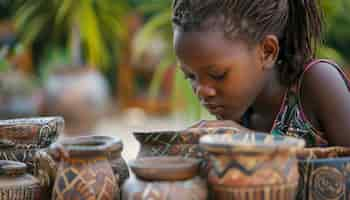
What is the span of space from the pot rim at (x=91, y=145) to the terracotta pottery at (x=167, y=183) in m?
0.08

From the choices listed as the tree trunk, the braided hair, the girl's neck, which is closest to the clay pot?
the braided hair

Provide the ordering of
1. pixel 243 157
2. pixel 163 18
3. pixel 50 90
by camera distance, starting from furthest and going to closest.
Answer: pixel 50 90, pixel 163 18, pixel 243 157

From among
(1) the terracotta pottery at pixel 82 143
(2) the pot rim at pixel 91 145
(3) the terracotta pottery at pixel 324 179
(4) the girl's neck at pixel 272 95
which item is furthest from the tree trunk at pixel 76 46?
(3) the terracotta pottery at pixel 324 179

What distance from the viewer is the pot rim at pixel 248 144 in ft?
3.83

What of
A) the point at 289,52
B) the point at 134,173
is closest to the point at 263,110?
the point at 289,52

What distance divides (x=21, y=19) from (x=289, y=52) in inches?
132

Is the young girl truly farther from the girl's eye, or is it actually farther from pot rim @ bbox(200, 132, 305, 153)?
pot rim @ bbox(200, 132, 305, 153)

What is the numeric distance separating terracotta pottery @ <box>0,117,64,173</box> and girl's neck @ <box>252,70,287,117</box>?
64 cm

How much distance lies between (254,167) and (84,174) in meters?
0.34

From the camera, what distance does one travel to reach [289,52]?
186cm

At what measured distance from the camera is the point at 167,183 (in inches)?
48.1

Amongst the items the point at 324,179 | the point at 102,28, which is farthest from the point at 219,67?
the point at 102,28

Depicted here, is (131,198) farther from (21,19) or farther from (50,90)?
(50,90)

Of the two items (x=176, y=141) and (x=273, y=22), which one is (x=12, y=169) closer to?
(x=176, y=141)
